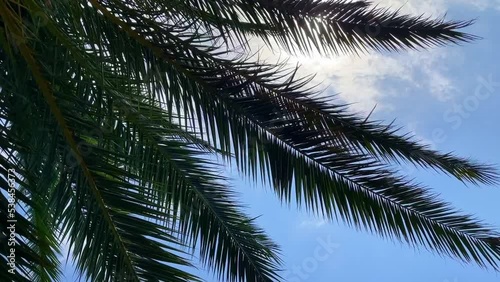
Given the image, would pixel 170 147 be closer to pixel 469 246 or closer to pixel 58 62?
pixel 58 62

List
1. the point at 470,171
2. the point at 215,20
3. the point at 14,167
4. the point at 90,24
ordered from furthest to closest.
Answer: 1. the point at 470,171
2. the point at 215,20
3. the point at 90,24
4. the point at 14,167

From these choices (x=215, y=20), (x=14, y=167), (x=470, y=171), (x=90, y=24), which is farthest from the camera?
(x=470, y=171)

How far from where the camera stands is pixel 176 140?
14.7 feet

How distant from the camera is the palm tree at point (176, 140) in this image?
3.45m

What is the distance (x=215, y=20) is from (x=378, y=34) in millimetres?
1296

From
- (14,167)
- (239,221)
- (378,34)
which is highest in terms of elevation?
(378,34)

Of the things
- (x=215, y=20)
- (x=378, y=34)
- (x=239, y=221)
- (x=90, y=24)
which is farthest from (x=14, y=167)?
(x=378, y=34)

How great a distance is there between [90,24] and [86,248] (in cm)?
127

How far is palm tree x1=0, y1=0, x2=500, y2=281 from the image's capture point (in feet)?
11.3

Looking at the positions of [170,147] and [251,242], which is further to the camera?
[251,242]

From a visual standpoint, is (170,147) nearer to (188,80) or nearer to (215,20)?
(188,80)

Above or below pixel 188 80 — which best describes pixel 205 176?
below

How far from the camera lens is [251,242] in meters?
4.98

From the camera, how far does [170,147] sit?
447cm
